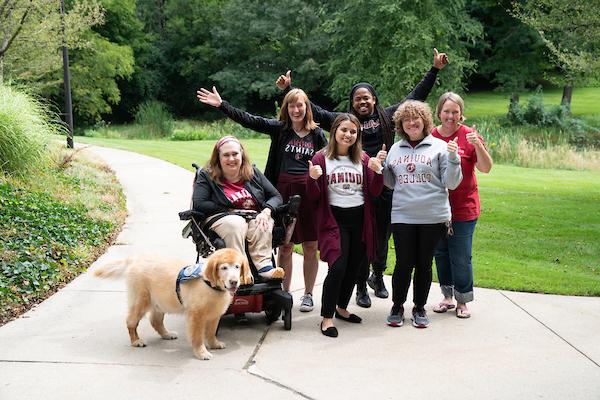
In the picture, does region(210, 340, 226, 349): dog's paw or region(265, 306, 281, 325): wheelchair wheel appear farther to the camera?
region(265, 306, 281, 325): wheelchair wheel

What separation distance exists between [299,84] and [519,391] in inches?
1655

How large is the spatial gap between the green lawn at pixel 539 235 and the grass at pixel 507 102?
2685cm

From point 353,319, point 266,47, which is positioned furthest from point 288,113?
point 266,47

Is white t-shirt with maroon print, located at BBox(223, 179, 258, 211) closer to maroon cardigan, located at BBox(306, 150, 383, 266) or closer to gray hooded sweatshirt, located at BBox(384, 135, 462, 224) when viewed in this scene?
maroon cardigan, located at BBox(306, 150, 383, 266)

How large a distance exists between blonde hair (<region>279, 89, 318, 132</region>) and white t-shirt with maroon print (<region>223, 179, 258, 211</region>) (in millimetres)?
782

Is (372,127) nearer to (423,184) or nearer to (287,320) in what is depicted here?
(423,184)

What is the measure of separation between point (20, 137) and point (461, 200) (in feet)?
21.6

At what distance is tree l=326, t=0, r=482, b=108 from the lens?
33.4m

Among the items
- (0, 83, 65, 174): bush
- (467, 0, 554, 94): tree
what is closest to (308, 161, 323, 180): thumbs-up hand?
(0, 83, 65, 174): bush

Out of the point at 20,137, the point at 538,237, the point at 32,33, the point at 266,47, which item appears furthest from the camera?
the point at 266,47

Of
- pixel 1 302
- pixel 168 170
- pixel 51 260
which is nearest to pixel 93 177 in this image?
pixel 168 170

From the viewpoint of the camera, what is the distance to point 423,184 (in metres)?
5.05

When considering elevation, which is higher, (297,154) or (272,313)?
(297,154)

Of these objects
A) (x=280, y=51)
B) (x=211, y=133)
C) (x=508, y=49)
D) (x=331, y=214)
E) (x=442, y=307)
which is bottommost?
(x=211, y=133)
